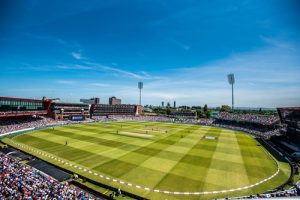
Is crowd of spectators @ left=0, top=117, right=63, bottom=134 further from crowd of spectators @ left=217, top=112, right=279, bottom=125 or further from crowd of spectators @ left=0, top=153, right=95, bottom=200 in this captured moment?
crowd of spectators @ left=217, top=112, right=279, bottom=125

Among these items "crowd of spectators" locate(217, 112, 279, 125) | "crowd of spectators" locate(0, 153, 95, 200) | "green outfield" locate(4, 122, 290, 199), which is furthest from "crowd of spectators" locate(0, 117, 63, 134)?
"crowd of spectators" locate(217, 112, 279, 125)

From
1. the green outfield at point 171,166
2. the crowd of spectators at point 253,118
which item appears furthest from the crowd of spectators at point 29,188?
the crowd of spectators at point 253,118

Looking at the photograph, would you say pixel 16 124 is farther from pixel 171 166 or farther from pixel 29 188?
pixel 171 166

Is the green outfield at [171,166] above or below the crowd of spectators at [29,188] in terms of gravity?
below

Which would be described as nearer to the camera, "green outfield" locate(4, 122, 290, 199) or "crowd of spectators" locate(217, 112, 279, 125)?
"green outfield" locate(4, 122, 290, 199)

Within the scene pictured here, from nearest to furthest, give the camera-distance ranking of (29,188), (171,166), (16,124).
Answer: (29,188) < (171,166) < (16,124)

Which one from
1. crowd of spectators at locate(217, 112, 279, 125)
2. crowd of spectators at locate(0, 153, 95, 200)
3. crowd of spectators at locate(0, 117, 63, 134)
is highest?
crowd of spectators at locate(217, 112, 279, 125)

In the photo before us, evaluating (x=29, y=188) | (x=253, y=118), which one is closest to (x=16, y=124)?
(x=29, y=188)

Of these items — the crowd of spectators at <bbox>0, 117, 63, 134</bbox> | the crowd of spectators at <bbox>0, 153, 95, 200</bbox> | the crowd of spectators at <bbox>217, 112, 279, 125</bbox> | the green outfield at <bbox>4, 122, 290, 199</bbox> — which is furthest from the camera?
the crowd of spectators at <bbox>217, 112, 279, 125</bbox>

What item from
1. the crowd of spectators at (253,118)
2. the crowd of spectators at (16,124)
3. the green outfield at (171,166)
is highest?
the crowd of spectators at (253,118)

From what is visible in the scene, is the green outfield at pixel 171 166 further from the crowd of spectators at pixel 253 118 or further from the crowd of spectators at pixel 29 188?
the crowd of spectators at pixel 253 118

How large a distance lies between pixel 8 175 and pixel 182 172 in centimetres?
2014

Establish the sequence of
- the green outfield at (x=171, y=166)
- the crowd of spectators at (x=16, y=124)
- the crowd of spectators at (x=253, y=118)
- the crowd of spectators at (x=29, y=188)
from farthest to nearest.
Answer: the crowd of spectators at (x=253, y=118), the crowd of spectators at (x=16, y=124), the green outfield at (x=171, y=166), the crowd of spectators at (x=29, y=188)

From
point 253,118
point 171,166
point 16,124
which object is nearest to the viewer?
point 171,166
